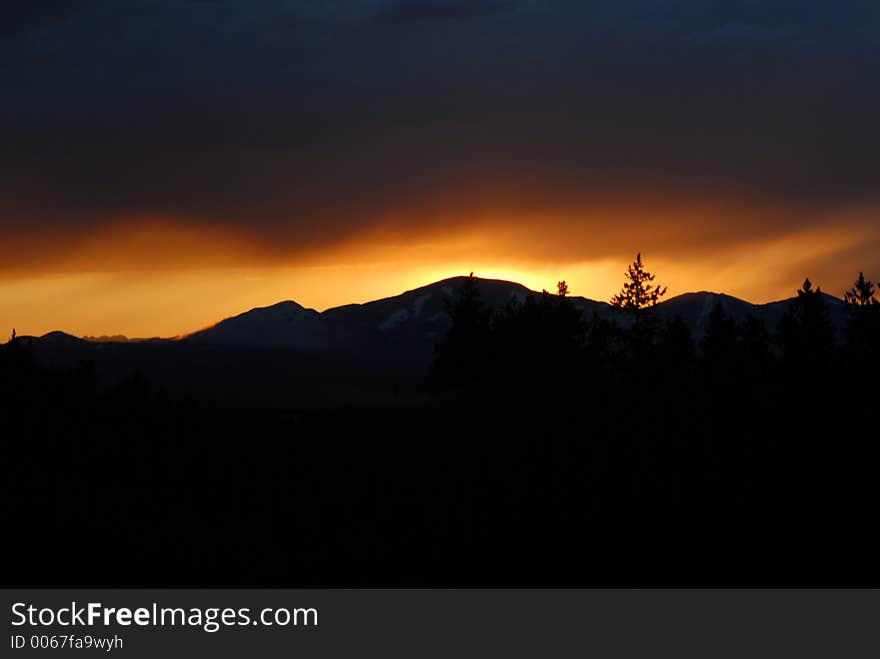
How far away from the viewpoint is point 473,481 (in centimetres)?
3594

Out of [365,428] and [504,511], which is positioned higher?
[365,428]

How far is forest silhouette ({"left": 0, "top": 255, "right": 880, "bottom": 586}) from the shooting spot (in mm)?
28719

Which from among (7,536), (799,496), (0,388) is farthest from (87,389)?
(799,496)

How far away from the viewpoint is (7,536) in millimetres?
27000

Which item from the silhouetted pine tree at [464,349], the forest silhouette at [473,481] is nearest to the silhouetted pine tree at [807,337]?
the forest silhouette at [473,481]

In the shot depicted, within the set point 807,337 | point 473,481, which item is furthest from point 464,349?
point 473,481

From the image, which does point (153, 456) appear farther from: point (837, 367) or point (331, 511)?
point (837, 367)

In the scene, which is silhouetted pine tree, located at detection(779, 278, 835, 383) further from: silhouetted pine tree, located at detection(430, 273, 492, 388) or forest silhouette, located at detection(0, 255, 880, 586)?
silhouetted pine tree, located at detection(430, 273, 492, 388)

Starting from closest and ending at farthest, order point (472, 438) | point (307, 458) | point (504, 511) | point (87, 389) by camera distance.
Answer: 1. point (504, 511)
2. point (307, 458)
3. point (472, 438)
4. point (87, 389)

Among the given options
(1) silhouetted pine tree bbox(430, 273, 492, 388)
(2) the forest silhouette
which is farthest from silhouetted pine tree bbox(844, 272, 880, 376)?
(1) silhouetted pine tree bbox(430, 273, 492, 388)

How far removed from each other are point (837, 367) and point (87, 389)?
43344 millimetres

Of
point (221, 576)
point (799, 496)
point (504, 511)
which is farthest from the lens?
point (799, 496)

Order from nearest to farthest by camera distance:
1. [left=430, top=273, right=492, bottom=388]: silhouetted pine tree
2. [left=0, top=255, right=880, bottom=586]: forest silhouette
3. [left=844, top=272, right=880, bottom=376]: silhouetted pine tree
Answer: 1. [left=0, top=255, right=880, bottom=586]: forest silhouette
2. [left=844, top=272, right=880, bottom=376]: silhouetted pine tree
3. [left=430, top=273, right=492, bottom=388]: silhouetted pine tree

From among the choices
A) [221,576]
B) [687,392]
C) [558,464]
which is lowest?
[221,576]
